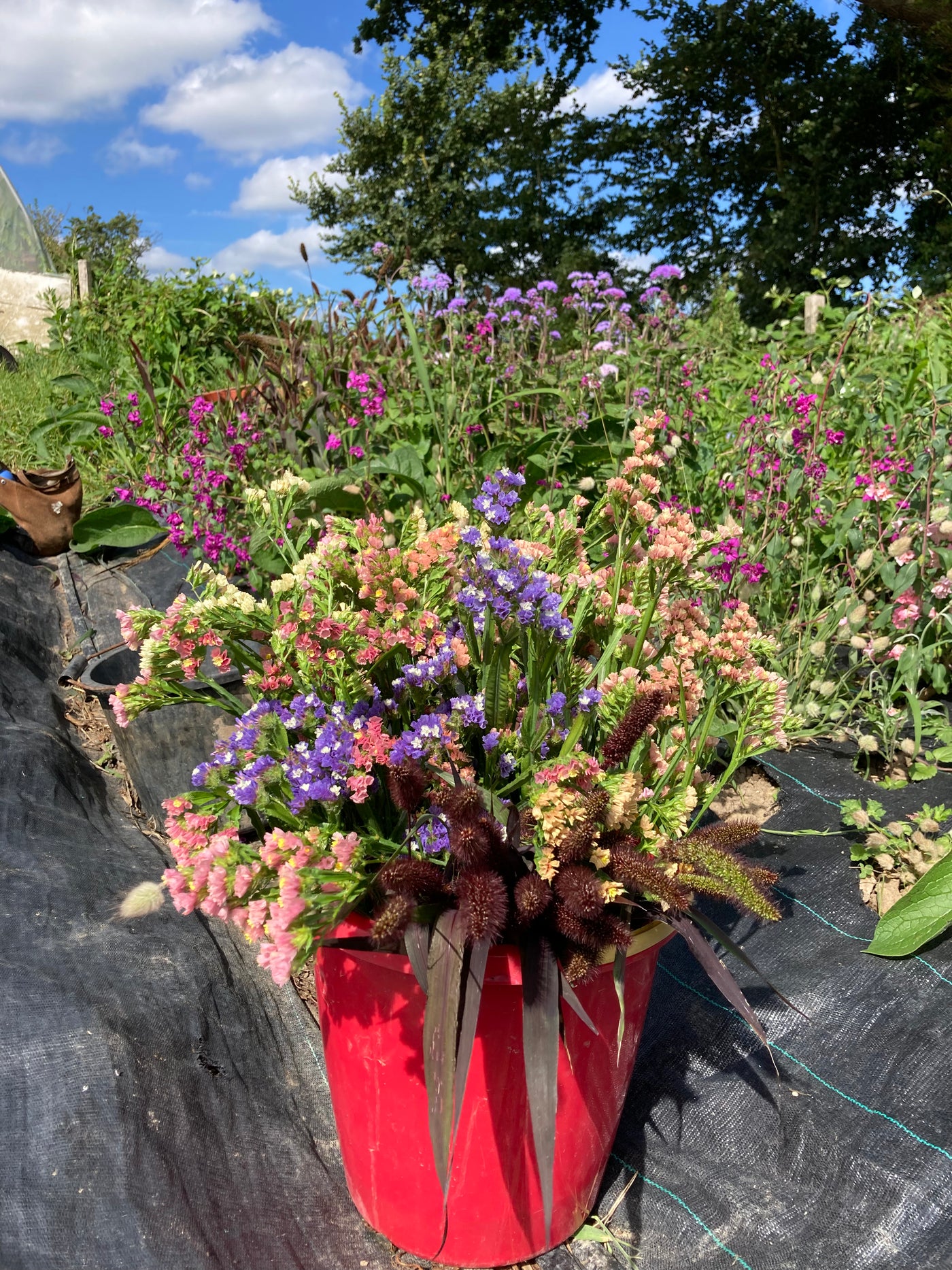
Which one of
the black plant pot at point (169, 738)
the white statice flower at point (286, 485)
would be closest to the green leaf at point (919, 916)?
the white statice flower at point (286, 485)

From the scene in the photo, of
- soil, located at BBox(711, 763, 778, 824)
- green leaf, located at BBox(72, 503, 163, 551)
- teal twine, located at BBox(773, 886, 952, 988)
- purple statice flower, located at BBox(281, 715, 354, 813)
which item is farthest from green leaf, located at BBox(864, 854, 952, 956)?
green leaf, located at BBox(72, 503, 163, 551)

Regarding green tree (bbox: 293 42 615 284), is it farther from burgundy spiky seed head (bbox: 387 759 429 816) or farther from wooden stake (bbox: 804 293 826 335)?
burgundy spiky seed head (bbox: 387 759 429 816)

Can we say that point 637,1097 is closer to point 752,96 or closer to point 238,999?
point 238,999

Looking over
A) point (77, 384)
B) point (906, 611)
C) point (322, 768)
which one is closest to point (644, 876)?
point (322, 768)

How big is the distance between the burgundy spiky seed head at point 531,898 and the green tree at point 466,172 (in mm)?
16806

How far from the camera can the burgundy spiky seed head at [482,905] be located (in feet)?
3.25

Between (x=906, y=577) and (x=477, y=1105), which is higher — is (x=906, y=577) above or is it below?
above

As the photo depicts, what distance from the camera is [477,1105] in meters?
1.20

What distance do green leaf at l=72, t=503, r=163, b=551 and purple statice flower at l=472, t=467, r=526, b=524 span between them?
2730 mm

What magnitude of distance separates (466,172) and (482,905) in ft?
63.7

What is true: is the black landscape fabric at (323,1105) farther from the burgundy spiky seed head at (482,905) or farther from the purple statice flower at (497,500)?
the purple statice flower at (497,500)

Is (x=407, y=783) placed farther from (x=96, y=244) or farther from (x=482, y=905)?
(x=96, y=244)

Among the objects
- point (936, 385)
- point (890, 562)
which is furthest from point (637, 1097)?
point (936, 385)

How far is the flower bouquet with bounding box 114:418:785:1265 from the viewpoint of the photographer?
1029 millimetres
